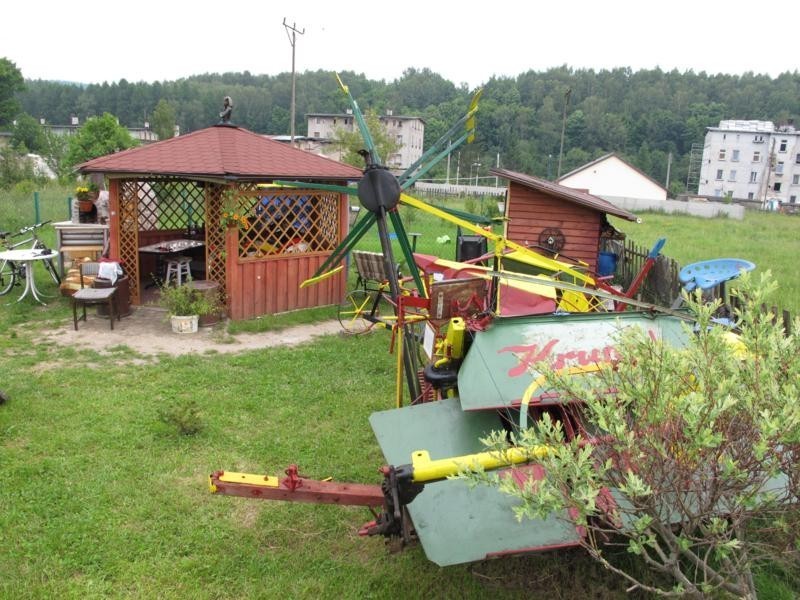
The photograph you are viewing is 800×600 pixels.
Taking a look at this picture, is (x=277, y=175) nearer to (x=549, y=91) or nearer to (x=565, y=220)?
(x=565, y=220)

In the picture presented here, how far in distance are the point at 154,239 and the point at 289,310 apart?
131 inches

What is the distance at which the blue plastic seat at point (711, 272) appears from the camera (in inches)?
241

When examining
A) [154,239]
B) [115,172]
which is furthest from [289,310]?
[154,239]

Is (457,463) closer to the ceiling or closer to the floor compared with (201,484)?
closer to the ceiling

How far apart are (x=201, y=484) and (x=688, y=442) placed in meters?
3.15

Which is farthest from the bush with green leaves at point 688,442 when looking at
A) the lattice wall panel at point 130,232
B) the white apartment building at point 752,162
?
the white apartment building at point 752,162

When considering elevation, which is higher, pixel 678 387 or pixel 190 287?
pixel 678 387

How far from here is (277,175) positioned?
773 centimetres

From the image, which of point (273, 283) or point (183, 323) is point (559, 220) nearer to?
point (273, 283)

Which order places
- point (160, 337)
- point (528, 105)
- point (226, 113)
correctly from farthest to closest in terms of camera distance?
point (528, 105), point (226, 113), point (160, 337)

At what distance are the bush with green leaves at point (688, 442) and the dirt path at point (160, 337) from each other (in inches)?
219

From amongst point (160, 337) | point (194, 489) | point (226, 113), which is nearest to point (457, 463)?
point (194, 489)

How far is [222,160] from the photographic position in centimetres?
784

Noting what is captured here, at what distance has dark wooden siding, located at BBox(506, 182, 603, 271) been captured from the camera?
32.7 ft
